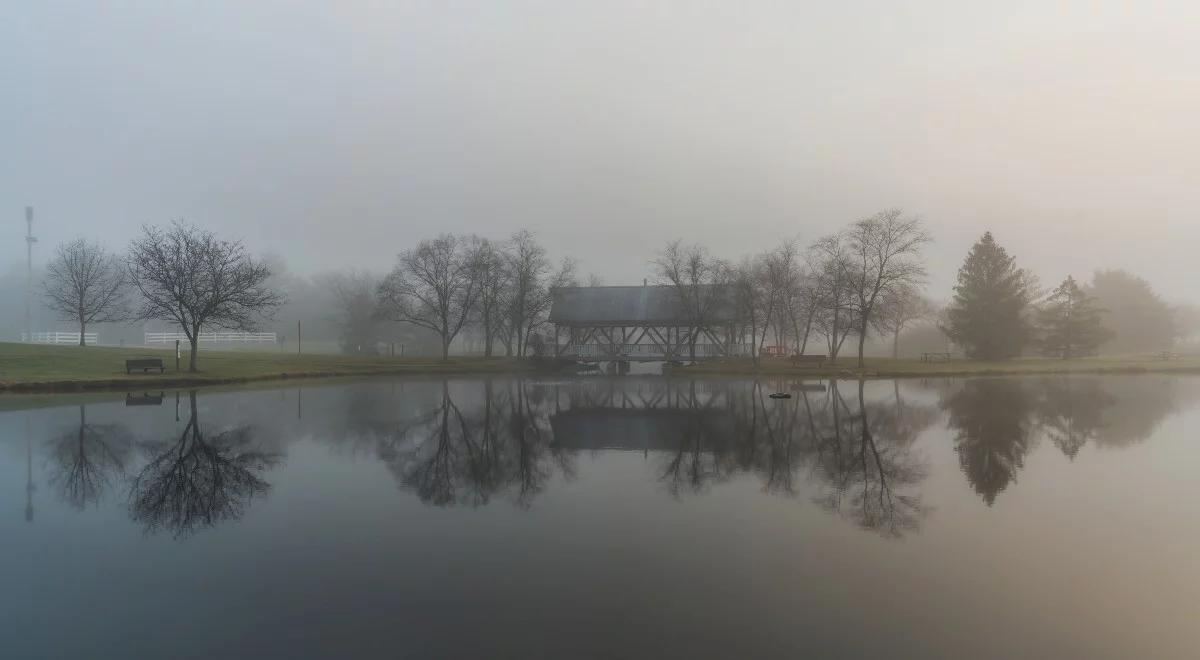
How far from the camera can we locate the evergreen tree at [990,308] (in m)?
54.8

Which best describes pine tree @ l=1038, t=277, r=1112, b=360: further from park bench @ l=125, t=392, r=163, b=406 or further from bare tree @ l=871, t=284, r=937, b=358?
park bench @ l=125, t=392, r=163, b=406

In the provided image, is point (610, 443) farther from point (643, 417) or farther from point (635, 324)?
point (635, 324)

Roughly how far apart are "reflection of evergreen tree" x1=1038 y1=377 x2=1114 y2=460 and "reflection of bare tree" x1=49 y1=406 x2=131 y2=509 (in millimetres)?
18948

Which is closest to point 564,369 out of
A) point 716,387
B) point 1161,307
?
point 716,387

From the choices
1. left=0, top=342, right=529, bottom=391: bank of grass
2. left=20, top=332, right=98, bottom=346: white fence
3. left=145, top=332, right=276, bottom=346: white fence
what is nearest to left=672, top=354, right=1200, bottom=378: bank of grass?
left=0, top=342, right=529, bottom=391: bank of grass

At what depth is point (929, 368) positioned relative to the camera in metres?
47.8

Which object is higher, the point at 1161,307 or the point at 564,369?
the point at 1161,307

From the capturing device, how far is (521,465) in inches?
540

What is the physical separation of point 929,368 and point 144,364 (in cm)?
4934

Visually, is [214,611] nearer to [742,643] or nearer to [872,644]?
[742,643]

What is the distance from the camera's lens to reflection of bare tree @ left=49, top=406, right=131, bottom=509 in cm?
1154

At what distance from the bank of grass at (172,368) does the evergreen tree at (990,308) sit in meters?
36.8

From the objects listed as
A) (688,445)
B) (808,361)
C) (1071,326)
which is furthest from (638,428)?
(1071,326)

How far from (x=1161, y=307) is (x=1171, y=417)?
69096 millimetres
